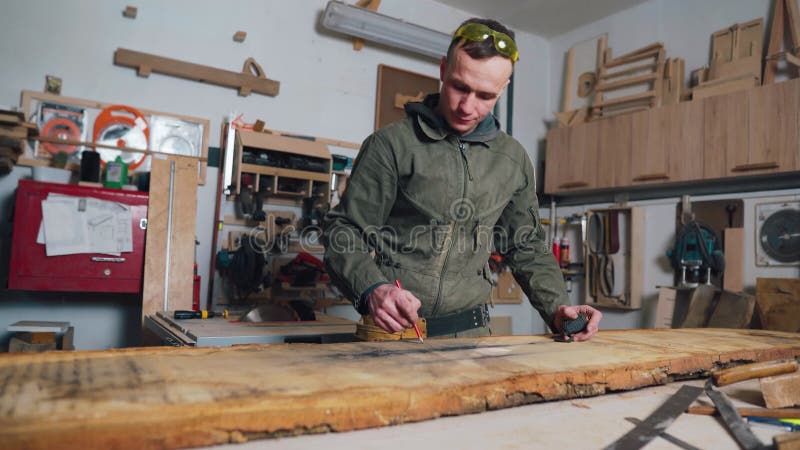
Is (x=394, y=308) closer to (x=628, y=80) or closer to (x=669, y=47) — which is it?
(x=628, y=80)

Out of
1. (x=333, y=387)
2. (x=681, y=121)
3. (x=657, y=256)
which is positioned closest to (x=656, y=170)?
(x=681, y=121)

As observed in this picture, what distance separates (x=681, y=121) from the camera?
155 inches

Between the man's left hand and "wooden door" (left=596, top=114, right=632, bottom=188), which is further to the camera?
"wooden door" (left=596, top=114, right=632, bottom=188)

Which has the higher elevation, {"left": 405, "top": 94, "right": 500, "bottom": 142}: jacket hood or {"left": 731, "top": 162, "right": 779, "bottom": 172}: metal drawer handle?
{"left": 731, "top": 162, "right": 779, "bottom": 172}: metal drawer handle

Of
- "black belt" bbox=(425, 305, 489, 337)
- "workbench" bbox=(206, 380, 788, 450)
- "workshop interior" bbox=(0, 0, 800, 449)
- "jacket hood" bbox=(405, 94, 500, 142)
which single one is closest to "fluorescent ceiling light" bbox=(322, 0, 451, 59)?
"workshop interior" bbox=(0, 0, 800, 449)

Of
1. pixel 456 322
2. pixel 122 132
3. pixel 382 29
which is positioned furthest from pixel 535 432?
pixel 382 29

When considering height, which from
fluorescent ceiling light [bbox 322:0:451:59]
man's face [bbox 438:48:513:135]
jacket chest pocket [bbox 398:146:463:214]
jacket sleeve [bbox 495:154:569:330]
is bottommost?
jacket sleeve [bbox 495:154:569:330]

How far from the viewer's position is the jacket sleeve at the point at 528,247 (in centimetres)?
178

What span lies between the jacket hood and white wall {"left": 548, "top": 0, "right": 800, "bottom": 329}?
2.89 m

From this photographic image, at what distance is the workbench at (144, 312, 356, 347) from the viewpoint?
6.46 ft

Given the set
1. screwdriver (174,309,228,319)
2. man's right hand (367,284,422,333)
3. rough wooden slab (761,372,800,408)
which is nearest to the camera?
rough wooden slab (761,372,800,408)

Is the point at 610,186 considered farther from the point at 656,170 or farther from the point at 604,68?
the point at 604,68

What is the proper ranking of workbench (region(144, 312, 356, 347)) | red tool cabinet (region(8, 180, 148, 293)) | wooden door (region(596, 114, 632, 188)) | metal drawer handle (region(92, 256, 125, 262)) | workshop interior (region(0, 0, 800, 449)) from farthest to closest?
wooden door (region(596, 114, 632, 188)) → metal drawer handle (region(92, 256, 125, 262)) → red tool cabinet (region(8, 180, 148, 293)) → workbench (region(144, 312, 356, 347)) → workshop interior (region(0, 0, 800, 449))

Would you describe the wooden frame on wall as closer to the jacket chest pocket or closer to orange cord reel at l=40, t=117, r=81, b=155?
orange cord reel at l=40, t=117, r=81, b=155
